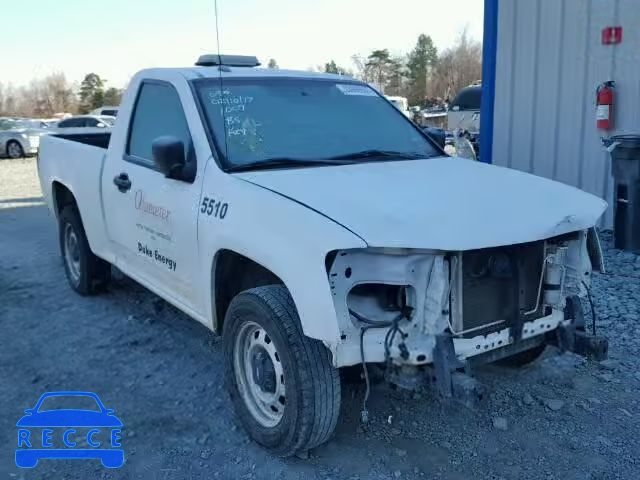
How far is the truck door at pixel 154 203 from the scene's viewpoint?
12.9ft

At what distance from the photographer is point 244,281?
A: 3807 mm

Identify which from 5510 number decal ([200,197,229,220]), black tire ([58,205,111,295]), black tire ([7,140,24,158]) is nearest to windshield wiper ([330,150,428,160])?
5510 number decal ([200,197,229,220])

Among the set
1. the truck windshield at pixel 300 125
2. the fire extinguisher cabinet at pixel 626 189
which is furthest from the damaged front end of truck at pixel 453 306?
the fire extinguisher cabinet at pixel 626 189

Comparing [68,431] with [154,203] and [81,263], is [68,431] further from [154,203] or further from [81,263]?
[81,263]

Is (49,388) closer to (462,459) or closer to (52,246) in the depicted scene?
(462,459)

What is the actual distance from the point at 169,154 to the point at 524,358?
251 cm

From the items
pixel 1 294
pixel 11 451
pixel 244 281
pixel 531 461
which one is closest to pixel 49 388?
pixel 11 451

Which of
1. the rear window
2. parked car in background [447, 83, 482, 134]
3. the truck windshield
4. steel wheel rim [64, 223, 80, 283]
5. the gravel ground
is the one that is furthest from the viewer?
the rear window

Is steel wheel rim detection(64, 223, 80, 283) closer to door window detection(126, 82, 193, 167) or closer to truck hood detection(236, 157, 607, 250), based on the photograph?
door window detection(126, 82, 193, 167)

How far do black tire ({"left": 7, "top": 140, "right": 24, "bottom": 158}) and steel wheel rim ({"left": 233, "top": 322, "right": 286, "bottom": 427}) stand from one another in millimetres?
23727

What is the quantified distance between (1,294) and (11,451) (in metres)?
3.18

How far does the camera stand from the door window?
168 inches

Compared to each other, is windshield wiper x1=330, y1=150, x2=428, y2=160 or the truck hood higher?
windshield wiper x1=330, y1=150, x2=428, y2=160

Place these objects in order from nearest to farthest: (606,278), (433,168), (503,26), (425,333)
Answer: (425,333) < (433,168) < (606,278) < (503,26)
